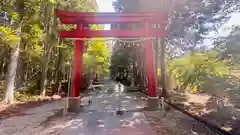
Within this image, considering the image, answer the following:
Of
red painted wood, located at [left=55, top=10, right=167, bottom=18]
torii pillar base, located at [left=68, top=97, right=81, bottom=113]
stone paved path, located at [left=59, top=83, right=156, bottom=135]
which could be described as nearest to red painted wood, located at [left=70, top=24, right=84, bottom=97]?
torii pillar base, located at [left=68, top=97, right=81, bottom=113]

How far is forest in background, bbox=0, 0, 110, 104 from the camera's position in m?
9.70

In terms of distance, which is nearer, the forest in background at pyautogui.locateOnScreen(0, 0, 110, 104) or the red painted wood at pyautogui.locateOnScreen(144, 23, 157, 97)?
Result: the red painted wood at pyautogui.locateOnScreen(144, 23, 157, 97)

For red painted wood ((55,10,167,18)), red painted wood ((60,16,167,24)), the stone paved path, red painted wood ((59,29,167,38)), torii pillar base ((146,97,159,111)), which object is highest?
red painted wood ((55,10,167,18))

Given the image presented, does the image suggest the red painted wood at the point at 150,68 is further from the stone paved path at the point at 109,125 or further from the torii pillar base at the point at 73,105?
the torii pillar base at the point at 73,105

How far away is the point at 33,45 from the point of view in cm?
1291

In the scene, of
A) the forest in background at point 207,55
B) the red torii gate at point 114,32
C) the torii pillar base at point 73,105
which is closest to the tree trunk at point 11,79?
Answer: the red torii gate at point 114,32

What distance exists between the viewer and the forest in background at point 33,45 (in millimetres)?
9703

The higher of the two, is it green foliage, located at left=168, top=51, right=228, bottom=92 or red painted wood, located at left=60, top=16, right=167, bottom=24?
red painted wood, located at left=60, top=16, right=167, bottom=24

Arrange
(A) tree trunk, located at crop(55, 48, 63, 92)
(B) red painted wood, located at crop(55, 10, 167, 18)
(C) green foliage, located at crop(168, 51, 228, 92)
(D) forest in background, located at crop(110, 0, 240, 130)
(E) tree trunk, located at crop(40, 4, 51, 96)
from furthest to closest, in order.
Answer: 1. (A) tree trunk, located at crop(55, 48, 63, 92)
2. (E) tree trunk, located at crop(40, 4, 51, 96)
3. (B) red painted wood, located at crop(55, 10, 167, 18)
4. (C) green foliage, located at crop(168, 51, 228, 92)
5. (D) forest in background, located at crop(110, 0, 240, 130)

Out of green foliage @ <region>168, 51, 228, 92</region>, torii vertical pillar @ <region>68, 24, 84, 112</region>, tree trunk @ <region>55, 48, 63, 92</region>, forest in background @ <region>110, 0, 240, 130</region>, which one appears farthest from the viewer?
tree trunk @ <region>55, 48, 63, 92</region>

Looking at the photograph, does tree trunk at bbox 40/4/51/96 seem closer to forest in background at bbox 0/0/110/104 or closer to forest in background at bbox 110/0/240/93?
forest in background at bbox 0/0/110/104

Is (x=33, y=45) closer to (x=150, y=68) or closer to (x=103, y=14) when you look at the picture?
(x=103, y=14)

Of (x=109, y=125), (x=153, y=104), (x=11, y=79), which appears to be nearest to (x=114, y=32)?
(x=153, y=104)

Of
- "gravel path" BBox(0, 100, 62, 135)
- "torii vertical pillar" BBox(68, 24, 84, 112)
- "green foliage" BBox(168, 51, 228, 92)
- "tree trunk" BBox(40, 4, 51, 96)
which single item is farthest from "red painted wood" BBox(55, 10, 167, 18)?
"tree trunk" BBox(40, 4, 51, 96)
